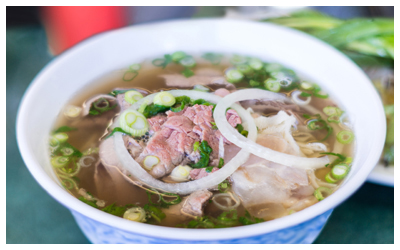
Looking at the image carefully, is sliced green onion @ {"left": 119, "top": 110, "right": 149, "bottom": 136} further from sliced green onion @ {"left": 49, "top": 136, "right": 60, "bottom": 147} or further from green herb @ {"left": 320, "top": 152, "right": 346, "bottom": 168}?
green herb @ {"left": 320, "top": 152, "right": 346, "bottom": 168}

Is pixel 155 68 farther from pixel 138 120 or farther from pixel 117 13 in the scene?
pixel 117 13

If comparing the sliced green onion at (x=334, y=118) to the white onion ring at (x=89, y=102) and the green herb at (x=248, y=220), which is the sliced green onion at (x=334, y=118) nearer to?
the green herb at (x=248, y=220)

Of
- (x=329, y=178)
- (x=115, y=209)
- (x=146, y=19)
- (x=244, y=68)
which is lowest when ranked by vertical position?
(x=115, y=209)

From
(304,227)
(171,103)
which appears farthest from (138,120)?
(304,227)

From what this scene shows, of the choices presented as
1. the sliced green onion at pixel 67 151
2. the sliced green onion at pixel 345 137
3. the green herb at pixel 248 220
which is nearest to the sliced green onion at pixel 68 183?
the sliced green onion at pixel 67 151

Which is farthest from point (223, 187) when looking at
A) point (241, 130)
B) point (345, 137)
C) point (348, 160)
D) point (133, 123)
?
point (345, 137)

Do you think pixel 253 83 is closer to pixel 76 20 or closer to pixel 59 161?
pixel 59 161
